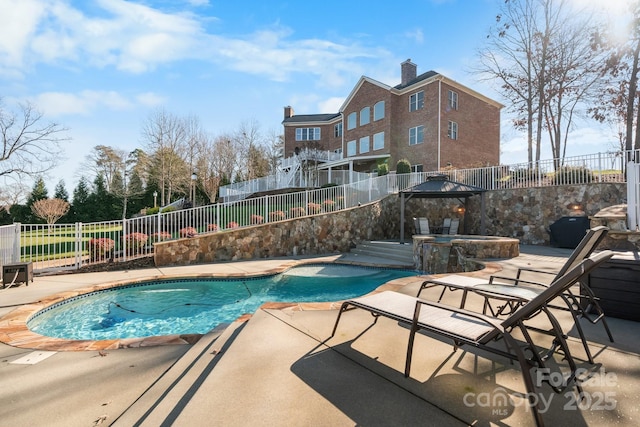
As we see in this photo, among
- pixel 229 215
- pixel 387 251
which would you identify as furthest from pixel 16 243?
pixel 387 251

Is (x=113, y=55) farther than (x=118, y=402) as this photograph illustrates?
Yes

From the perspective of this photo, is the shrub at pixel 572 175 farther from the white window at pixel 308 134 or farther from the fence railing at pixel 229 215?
the white window at pixel 308 134

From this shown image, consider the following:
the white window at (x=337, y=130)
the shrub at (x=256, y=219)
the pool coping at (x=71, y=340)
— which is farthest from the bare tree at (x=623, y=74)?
the shrub at (x=256, y=219)

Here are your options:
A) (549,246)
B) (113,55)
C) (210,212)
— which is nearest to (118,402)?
(210,212)

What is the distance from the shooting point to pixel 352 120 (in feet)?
84.4

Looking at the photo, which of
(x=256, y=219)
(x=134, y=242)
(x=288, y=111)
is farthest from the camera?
(x=288, y=111)

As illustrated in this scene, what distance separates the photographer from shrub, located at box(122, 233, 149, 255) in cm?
864

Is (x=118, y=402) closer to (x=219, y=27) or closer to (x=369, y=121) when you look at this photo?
(x=219, y=27)

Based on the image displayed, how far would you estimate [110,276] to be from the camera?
7387 millimetres

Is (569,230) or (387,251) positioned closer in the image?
(569,230)

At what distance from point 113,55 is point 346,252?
10.7 meters

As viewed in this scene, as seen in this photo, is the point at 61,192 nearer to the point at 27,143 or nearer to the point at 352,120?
the point at 27,143

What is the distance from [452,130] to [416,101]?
345 cm

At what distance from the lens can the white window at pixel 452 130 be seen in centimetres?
2058
